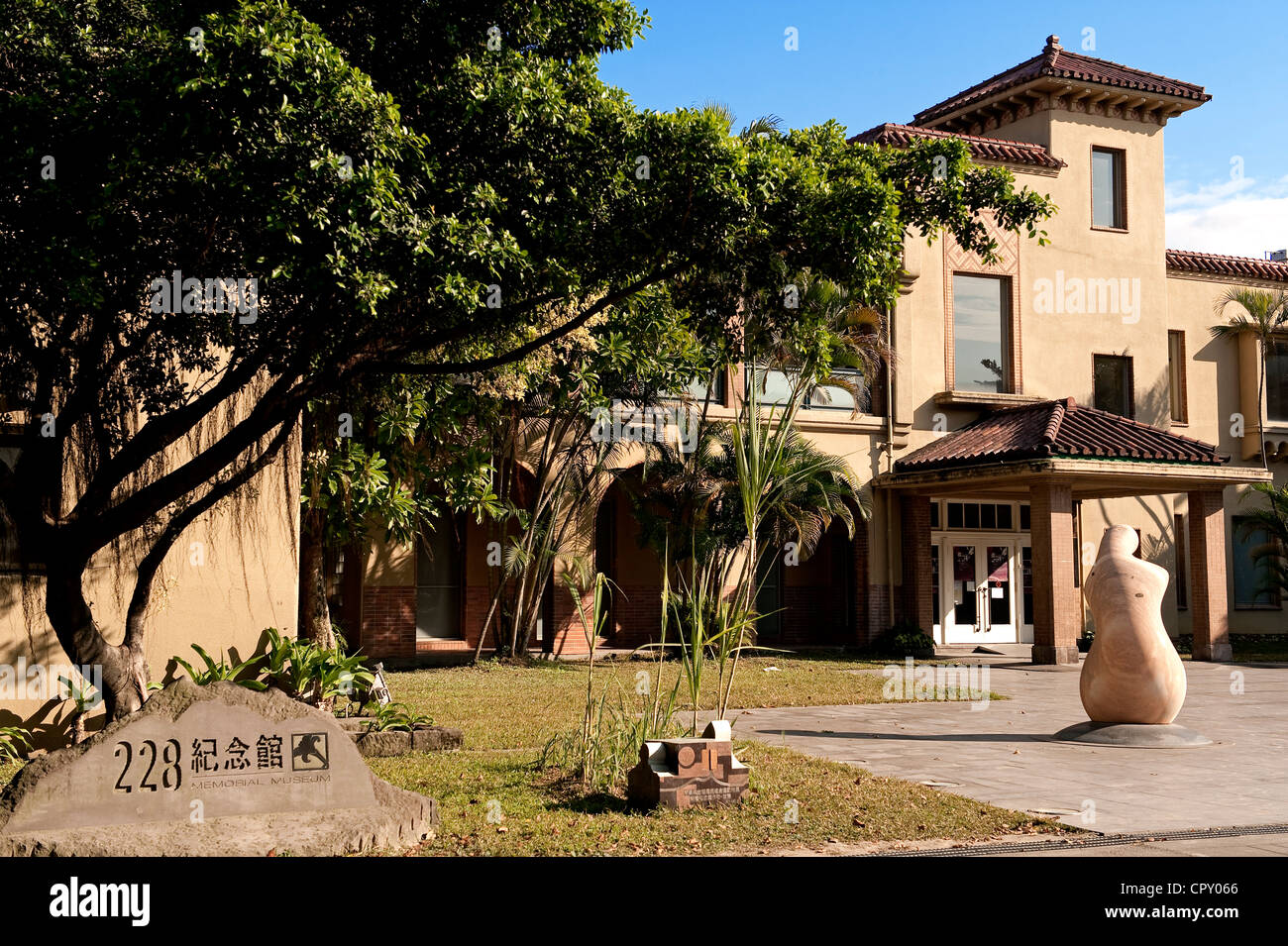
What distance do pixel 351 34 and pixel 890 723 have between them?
348 inches

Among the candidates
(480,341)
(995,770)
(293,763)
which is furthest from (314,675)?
(995,770)

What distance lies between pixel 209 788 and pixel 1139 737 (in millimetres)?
8459

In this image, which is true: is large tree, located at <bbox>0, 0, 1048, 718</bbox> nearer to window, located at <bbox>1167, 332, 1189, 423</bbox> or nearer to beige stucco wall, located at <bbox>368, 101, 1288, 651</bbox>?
beige stucco wall, located at <bbox>368, 101, 1288, 651</bbox>

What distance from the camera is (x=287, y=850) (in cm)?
662

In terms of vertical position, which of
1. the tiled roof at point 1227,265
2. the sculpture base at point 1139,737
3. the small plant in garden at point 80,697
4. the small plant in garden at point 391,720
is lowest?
the sculpture base at point 1139,737

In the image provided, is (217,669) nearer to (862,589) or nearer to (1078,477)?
(1078,477)

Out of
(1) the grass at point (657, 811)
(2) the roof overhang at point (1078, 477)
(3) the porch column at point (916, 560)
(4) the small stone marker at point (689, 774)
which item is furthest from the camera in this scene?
(3) the porch column at point (916, 560)

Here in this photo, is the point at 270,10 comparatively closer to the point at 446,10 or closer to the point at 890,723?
the point at 446,10

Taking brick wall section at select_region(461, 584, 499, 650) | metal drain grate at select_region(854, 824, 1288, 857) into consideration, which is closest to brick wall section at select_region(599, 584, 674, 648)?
brick wall section at select_region(461, 584, 499, 650)

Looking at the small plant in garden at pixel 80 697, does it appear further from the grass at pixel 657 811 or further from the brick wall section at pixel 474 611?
the brick wall section at pixel 474 611

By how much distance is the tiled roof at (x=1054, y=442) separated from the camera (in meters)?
21.5

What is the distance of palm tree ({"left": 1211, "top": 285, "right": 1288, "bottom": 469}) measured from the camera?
28.4 metres

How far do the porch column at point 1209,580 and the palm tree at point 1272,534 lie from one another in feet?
15.7

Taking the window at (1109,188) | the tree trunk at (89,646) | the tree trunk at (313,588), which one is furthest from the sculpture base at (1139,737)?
the window at (1109,188)
